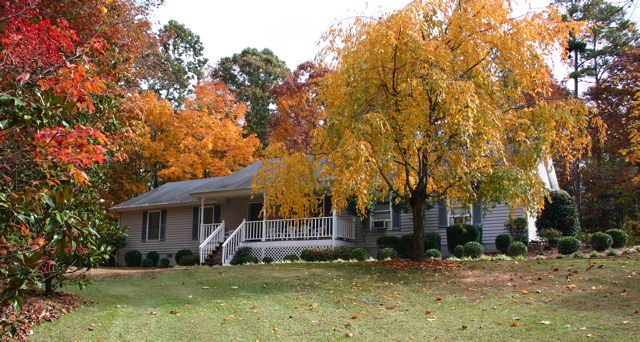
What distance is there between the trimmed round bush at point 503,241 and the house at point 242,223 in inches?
40.7

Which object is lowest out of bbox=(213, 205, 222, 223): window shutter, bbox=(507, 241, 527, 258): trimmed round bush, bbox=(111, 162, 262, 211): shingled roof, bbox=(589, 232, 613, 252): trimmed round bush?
bbox=(507, 241, 527, 258): trimmed round bush

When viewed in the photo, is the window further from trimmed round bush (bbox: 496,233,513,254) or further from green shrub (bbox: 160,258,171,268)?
trimmed round bush (bbox: 496,233,513,254)

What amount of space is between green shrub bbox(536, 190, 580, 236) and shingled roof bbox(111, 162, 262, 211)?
11156 mm

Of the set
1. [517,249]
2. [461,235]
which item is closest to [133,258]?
[461,235]

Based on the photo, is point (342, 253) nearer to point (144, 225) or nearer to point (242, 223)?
point (242, 223)

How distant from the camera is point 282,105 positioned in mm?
31484

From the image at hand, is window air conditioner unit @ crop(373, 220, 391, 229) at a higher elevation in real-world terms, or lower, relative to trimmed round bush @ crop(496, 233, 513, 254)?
higher

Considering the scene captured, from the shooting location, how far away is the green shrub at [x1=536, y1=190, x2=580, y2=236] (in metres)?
18.7

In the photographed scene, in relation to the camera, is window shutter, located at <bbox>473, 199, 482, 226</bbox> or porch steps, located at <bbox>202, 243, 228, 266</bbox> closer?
window shutter, located at <bbox>473, 199, 482, 226</bbox>

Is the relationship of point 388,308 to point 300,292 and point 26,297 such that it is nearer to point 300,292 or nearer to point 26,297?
point 300,292

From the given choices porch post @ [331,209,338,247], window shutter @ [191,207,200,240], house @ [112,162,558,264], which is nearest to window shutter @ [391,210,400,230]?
house @ [112,162,558,264]

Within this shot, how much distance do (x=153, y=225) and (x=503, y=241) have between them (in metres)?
17.2

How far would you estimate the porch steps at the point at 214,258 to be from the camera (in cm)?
2058

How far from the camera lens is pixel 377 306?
9336 millimetres
